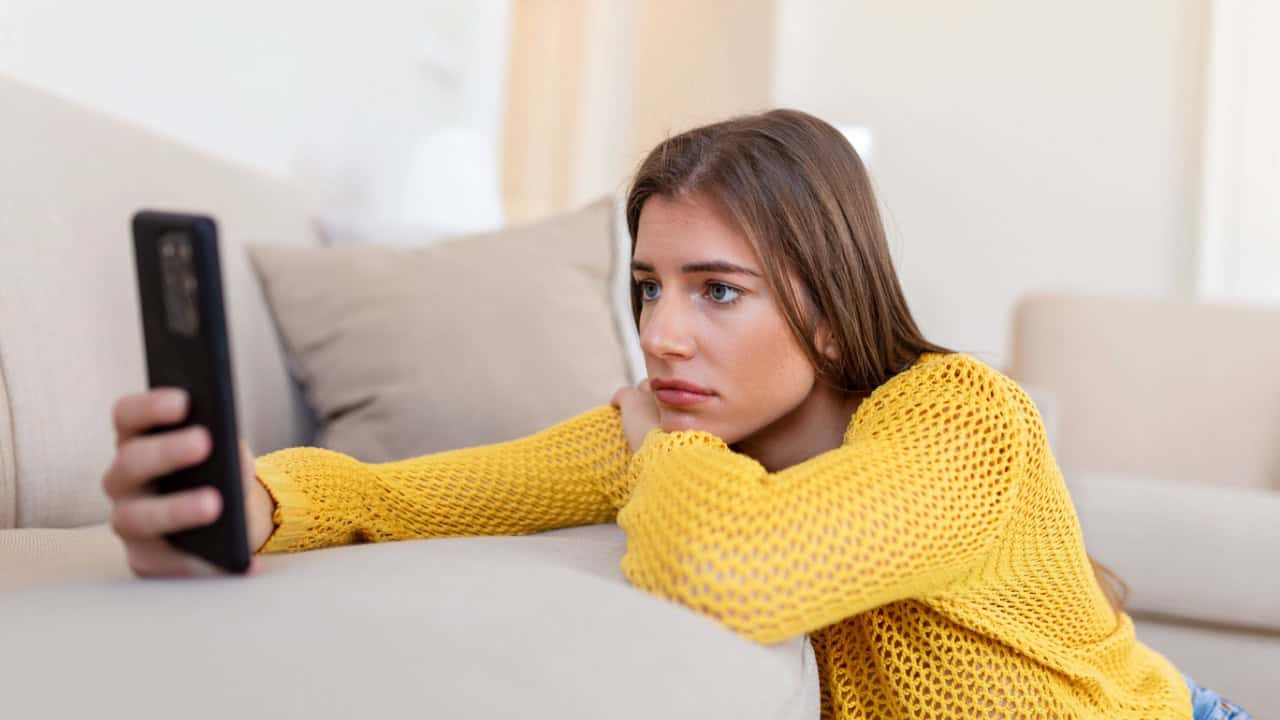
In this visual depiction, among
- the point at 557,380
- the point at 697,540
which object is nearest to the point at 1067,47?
the point at 557,380

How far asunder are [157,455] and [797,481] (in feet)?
1.25

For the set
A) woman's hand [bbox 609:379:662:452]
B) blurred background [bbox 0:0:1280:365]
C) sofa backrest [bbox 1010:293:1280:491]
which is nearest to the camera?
woman's hand [bbox 609:379:662:452]

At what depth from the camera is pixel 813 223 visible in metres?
0.91

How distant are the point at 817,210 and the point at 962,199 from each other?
11.7 feet

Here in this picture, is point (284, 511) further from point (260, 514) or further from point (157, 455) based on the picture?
point (157, 455)

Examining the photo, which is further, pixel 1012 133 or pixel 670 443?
pixel 1012 133

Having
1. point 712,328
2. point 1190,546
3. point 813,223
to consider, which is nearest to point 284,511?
point 712,328

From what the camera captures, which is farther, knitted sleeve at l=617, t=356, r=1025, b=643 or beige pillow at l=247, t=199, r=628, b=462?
beige pillow at l=247, t=199, r=628, b=462

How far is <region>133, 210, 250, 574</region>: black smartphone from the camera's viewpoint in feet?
1.81

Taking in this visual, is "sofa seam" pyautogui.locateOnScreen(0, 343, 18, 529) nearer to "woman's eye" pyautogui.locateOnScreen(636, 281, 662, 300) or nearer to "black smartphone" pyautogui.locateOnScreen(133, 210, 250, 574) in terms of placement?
"black smartphone" pyautogui.locateOnScreen(133, 210, 250, 574)

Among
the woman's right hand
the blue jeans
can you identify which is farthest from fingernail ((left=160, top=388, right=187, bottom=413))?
the blue jeans

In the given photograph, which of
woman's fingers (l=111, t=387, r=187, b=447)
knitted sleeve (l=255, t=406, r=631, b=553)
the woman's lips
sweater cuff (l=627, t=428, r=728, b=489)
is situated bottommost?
knitted sleeve (l=255, t=406, r=631, b=553)

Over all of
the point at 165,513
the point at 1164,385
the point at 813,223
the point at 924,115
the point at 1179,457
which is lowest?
the point at 1179,457

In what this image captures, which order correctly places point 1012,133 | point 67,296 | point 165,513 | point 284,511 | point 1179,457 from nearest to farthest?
1. point 165,513
2. point 284,511
3. point 67,296
4. point 1179,457
5. point 1012,133
